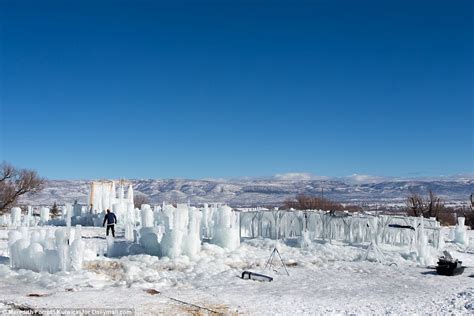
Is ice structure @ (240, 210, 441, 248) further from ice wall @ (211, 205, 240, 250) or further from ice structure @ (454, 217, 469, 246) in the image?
ice structure @ (454, 217, 469, 246)

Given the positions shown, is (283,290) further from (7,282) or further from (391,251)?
(391,251)

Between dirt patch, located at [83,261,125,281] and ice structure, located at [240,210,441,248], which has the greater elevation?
ice structure, located at [240,210,441,248]

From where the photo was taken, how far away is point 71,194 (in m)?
197

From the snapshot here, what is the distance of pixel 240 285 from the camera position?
53.9ft

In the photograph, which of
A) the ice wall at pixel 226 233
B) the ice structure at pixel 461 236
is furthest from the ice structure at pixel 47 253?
the ice structure at pixel 461 236

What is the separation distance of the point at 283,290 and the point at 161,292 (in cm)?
366

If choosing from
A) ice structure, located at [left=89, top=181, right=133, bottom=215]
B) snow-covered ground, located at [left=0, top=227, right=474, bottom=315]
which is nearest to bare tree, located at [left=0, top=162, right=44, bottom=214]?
ice structure, located at [left=89, top=181, right=133, bottom=215]

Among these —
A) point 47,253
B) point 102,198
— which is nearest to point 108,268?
point 47,253

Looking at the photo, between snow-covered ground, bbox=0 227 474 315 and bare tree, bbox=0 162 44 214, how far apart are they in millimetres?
28467

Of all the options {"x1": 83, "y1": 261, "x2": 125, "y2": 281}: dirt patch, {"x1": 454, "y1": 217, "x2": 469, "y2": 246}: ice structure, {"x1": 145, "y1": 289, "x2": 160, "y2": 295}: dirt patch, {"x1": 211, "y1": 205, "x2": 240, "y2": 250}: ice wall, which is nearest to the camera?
{"x1": 145, "y1": 289, "x2": 160, "y2": 295}: dirt patch

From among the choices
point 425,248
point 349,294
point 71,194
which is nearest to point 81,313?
point 349,294

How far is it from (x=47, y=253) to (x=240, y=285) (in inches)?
258

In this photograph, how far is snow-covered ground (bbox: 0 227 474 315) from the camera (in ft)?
43.5

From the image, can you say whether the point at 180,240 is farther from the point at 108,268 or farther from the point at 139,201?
the point at 139,201
